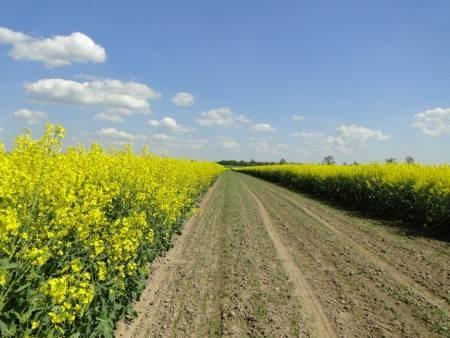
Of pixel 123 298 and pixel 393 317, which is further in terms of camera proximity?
pixel 393 317

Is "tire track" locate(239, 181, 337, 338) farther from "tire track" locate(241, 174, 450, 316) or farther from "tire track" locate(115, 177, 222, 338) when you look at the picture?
"tire track" locate(115, 177, 222, 338)

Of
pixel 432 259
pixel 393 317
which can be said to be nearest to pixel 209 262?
pixel 393 317

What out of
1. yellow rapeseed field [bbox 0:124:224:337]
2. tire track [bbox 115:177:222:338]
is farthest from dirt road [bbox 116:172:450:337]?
yellow rapeseed field [bbox 0:124:224:337]

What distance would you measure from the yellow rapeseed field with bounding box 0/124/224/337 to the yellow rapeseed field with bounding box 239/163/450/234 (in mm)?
11571

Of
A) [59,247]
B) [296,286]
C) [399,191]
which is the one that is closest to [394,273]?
[296,286]

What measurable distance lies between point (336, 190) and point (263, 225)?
14159mm

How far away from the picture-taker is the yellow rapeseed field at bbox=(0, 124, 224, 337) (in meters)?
3.71

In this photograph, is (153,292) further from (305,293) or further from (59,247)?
(59,247)

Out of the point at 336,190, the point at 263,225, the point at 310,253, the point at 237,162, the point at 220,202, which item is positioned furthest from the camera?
the point at 237,162

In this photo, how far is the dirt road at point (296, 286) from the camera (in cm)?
659

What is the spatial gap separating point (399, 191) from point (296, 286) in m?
12.1

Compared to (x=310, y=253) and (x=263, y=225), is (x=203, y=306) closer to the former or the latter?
(x=310, y=253)

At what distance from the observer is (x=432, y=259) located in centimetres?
1074

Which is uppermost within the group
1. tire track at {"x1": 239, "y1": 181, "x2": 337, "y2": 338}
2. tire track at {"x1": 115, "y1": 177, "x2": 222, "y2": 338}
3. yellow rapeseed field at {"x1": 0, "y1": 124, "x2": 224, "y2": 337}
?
yellow rapeseed field at {"x1": 0, "y1": 124, "x2": 224, "y2": 337}
